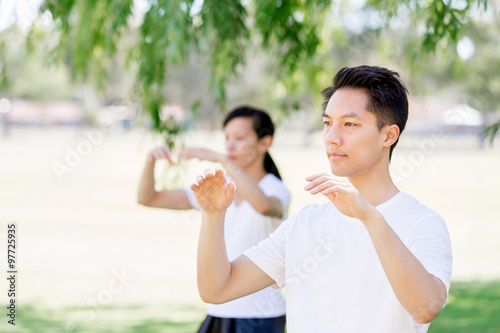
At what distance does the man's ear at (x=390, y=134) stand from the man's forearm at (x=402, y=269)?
0.36 meters

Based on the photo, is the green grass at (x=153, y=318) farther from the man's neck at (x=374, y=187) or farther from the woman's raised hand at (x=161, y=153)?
the man's neck at (x=374, y=187)

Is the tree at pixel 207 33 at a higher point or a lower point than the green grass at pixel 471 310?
higher

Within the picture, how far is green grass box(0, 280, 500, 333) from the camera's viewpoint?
6.03 m

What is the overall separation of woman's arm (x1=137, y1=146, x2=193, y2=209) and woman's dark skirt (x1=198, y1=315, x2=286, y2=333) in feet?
1.91

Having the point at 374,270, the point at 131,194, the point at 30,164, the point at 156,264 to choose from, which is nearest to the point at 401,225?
the point at 374,270

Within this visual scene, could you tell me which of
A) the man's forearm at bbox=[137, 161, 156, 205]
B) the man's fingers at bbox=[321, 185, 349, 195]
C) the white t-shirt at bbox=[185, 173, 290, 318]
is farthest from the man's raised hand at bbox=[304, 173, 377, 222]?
the man's forearm at bbox=[137, 161, 156, 205]

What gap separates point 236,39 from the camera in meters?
4.25

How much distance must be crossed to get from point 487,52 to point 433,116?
49.8 ft

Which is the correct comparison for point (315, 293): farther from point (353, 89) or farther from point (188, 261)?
point (188, 261)

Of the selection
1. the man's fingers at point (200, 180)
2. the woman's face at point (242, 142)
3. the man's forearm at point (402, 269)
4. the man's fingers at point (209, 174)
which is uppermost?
the woman's face at point (242, 142)

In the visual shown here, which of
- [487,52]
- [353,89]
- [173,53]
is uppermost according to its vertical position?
[487,52]

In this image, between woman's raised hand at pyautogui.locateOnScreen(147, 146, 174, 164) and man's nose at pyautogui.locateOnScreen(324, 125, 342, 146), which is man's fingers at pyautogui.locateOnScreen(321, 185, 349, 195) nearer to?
man's nose at pyautogui.locateOnScreen(324, 125, 342, 146)

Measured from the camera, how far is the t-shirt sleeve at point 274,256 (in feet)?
6.06

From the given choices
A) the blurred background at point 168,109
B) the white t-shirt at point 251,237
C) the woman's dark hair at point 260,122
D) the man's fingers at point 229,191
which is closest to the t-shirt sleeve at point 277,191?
the white t-shirt at point 251,237
